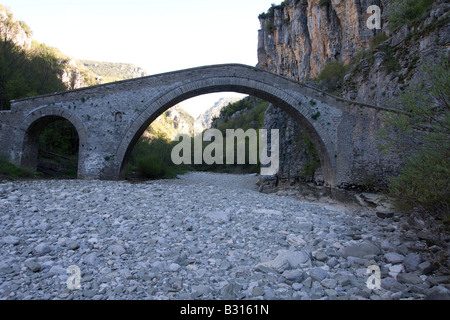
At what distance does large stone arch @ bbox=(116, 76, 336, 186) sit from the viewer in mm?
11391

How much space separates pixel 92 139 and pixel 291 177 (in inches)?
375

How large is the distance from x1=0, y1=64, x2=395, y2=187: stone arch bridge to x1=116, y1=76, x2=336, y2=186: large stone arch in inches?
1.6

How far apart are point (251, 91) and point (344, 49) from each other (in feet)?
45.6

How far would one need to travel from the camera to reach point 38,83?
16297 millimetres

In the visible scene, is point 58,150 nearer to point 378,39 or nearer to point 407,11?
point 407,11

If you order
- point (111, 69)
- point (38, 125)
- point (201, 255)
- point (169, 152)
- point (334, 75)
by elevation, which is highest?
point (111, 69)

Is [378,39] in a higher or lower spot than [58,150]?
higher

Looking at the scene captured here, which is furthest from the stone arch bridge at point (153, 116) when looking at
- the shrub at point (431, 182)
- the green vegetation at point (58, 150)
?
the shrub at point (431, 182)

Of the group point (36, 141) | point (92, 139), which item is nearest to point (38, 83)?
point (36, 141)

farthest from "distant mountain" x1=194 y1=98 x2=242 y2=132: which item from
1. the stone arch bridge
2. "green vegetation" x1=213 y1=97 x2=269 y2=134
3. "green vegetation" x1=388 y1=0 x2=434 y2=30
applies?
the stone arch bridge

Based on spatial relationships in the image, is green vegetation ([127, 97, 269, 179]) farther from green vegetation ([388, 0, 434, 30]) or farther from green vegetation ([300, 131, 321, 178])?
green vegetation ([388, 0, 434, 30])

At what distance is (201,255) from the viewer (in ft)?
13.2

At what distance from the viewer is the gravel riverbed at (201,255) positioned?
3.02m

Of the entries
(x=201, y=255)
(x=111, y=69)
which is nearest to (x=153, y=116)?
(x=201, y=255)
